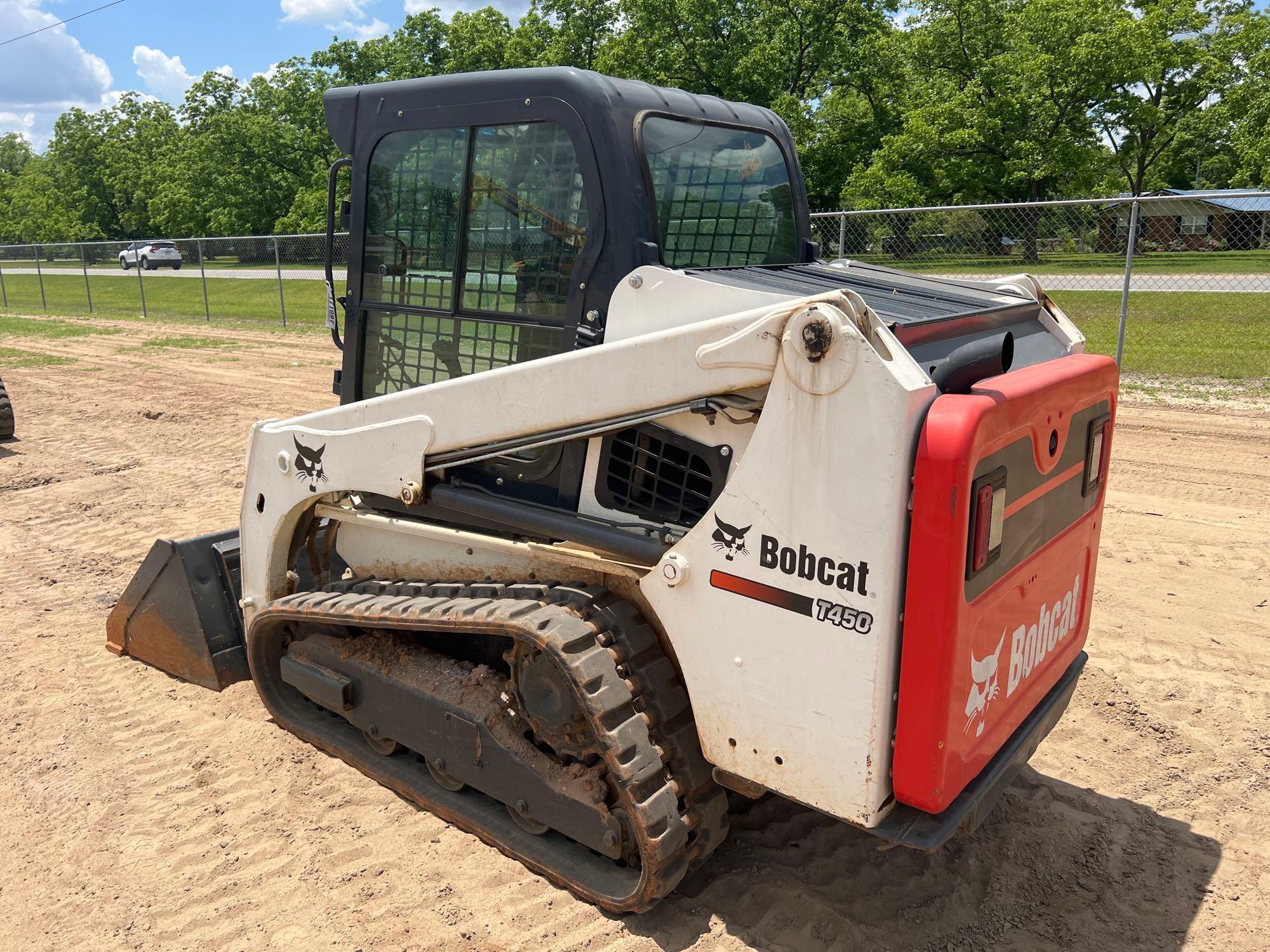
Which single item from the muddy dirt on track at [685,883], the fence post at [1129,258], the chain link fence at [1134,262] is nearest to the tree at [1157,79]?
the chain link fence at [1134,262]

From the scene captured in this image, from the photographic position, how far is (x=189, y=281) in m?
29.5

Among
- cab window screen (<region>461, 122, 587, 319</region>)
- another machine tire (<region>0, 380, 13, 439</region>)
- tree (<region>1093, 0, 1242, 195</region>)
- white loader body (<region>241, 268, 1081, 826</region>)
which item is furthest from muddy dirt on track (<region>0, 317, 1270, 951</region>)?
tree (<region>1093, 0, 1242, 195</region>)

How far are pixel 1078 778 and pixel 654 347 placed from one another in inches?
99.7

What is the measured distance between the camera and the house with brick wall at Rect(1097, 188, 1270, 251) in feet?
38.6

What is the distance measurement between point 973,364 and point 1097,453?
0.95m

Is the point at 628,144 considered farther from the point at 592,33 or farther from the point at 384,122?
the point at 592,33

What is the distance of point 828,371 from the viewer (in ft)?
A: 7.86

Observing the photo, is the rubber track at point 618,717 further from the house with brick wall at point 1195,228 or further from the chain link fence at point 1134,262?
the house with brick wall at point 1195,228

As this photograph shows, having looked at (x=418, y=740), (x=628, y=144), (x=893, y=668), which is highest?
(x=628, y=144)

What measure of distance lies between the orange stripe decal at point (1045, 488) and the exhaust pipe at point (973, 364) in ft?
1.15

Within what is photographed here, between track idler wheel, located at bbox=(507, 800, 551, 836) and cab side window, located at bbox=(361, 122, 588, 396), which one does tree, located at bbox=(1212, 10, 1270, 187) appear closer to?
cab side window, located at bbox=(361, 122, 588, 396)

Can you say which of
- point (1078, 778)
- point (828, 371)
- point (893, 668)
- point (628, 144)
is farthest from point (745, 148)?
point (1078, 778)

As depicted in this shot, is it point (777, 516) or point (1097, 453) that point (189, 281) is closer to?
point (1097, 453)

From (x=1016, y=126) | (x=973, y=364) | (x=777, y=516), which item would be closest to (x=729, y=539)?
(x=777, y=516)
